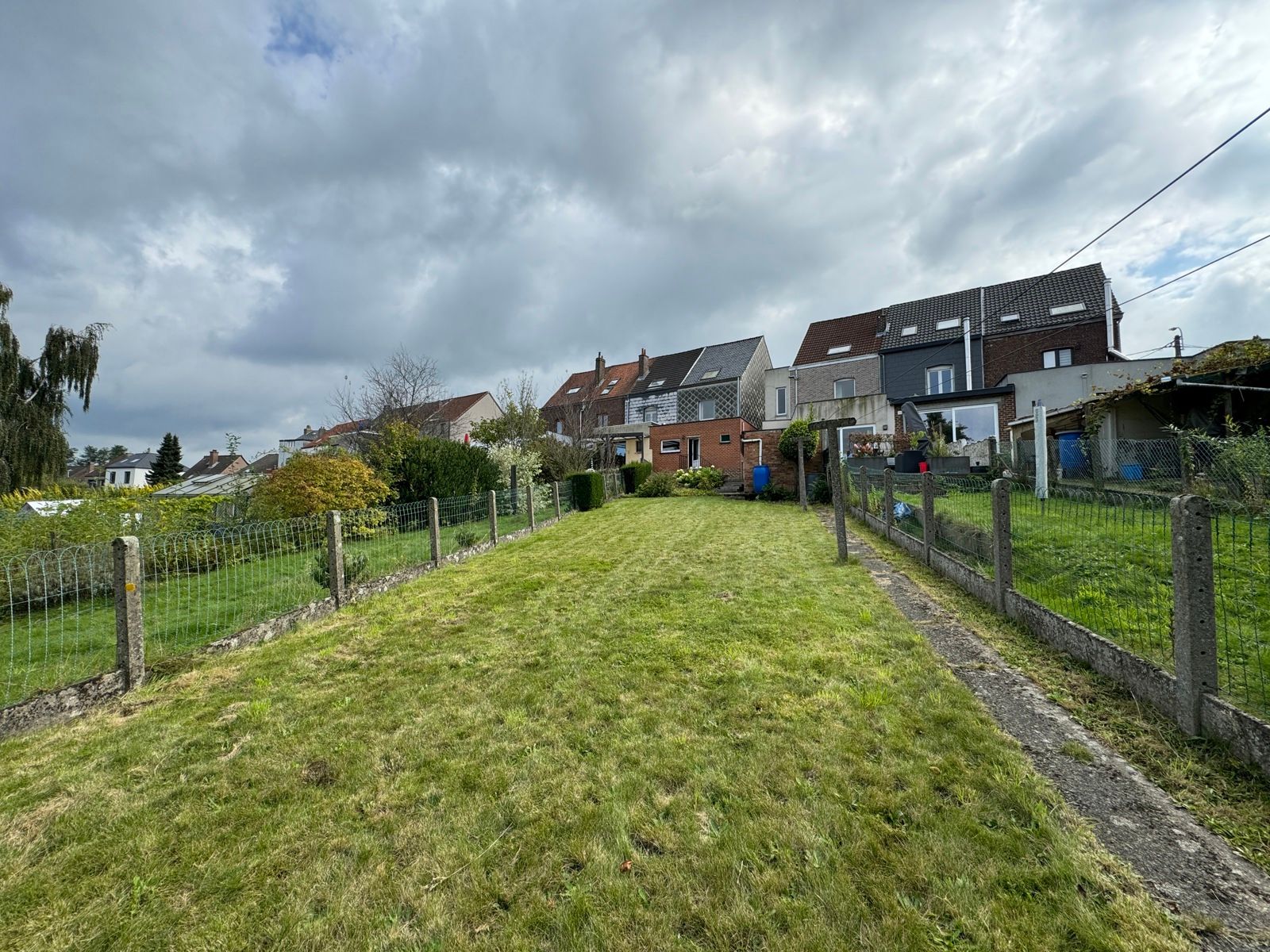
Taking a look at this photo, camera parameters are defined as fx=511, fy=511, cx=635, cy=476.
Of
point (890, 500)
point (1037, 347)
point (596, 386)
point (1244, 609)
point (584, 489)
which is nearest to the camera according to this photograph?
point (1244, 609)

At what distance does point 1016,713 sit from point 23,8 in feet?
40.8

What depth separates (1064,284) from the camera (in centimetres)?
2355

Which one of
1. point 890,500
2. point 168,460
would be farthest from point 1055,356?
point 168,460

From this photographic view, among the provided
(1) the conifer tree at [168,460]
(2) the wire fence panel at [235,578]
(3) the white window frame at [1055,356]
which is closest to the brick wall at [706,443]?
(3) the white window frame at [1055,356]

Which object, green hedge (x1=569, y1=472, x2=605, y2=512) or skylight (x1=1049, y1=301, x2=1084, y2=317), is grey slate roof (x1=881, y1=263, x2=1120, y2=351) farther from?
green hedge (x1=569, y1=472, x2=605, y2=512)

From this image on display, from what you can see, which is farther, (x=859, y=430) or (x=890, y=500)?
(x=859, y=430)

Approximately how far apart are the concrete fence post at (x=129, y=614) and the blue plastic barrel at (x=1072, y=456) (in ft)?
56.3

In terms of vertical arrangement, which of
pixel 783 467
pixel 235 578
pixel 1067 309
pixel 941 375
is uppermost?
pixel 1067 309

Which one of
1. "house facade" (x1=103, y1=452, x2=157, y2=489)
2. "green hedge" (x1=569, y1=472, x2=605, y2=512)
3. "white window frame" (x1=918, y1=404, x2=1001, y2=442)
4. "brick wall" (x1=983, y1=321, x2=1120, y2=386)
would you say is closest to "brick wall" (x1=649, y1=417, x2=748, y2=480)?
"white window frame" (x1=918, y1=404, x2=1001, y2=442)

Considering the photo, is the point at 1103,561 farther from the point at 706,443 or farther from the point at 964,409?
the point at 706,443

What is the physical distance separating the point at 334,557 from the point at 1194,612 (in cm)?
743

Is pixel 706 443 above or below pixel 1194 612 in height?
above

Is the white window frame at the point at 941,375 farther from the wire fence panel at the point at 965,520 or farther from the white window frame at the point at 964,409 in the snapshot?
the wire fence panel at the point at 965,520

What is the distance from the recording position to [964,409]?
18.9 meters
